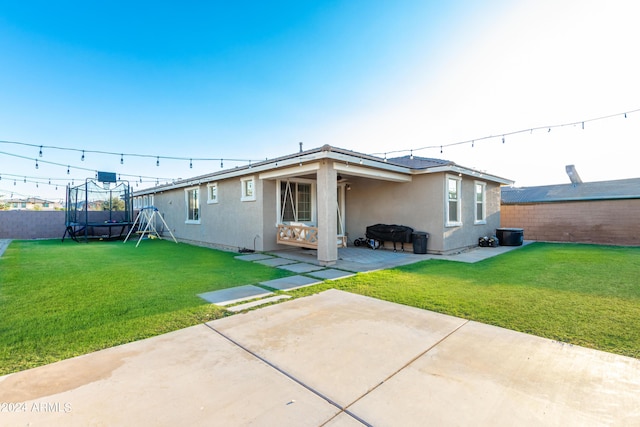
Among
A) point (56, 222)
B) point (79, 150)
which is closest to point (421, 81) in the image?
point (79, 150)

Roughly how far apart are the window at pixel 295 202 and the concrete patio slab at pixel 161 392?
749 cm

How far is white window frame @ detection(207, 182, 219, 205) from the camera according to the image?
471 inches

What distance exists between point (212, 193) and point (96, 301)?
8.30 m

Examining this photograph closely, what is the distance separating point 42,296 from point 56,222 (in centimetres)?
1549

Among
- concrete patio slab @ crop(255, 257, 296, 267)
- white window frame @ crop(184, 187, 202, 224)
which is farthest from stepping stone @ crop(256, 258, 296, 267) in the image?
white window frame @ crop(184, 187, 202, 224)

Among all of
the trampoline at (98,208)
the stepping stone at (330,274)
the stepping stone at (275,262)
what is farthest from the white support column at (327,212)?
the trampoline at (98,208)

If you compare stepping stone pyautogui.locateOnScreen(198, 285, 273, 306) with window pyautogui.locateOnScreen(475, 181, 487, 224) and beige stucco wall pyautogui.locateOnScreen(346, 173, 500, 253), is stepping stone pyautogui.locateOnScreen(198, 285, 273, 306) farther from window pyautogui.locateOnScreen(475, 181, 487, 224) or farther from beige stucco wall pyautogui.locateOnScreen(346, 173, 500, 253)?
window pyautogui.locateOnScreen(475, 181, 487, 224)

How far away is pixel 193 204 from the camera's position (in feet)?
44.9

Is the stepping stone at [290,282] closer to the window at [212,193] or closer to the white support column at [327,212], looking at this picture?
the white support column at [327,212]

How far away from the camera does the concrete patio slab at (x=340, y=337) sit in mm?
2359

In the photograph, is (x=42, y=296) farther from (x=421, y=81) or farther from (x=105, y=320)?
(x=421, y=81)

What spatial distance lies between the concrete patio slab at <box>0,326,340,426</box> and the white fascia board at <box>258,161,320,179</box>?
217 inches

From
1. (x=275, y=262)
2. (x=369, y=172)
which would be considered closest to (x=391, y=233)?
(x=369, y=172)

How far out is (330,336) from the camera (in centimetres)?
315
